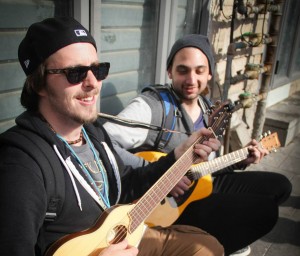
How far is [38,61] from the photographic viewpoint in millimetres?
1468

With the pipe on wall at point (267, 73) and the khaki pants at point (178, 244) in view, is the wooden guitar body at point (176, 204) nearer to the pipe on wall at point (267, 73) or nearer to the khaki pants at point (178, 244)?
the khaki pants at point (178, 244)

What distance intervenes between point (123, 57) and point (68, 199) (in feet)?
5.96

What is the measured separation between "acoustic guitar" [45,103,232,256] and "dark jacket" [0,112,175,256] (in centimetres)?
7

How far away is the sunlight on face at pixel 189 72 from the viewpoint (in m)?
2.41

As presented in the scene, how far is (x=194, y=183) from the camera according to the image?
250cm

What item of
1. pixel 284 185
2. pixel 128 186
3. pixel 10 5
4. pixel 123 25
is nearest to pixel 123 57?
pixel 123 25

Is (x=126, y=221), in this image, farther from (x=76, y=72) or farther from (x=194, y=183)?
(x=194, y=183)

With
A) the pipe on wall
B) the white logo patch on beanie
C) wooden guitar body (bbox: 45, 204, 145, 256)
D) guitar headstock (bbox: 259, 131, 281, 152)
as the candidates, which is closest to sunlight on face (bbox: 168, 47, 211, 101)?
guitar headstock (bbox: 259, 131, 281, 152)

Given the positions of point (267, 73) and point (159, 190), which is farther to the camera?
point (267, 73)

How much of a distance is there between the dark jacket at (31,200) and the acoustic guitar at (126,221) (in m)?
0.07

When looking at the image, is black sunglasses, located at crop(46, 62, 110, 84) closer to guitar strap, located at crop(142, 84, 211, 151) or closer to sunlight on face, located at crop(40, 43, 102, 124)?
sunlight on face, located at crop(40, 43, 102, 124)

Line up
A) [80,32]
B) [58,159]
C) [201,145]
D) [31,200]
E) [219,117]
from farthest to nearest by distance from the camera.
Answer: [219,117] < [201,145] < [80,32] < [58,159] < [31,200]

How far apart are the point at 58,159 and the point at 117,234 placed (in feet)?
1.57

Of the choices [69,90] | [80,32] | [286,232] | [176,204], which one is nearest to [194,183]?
[176,204]
